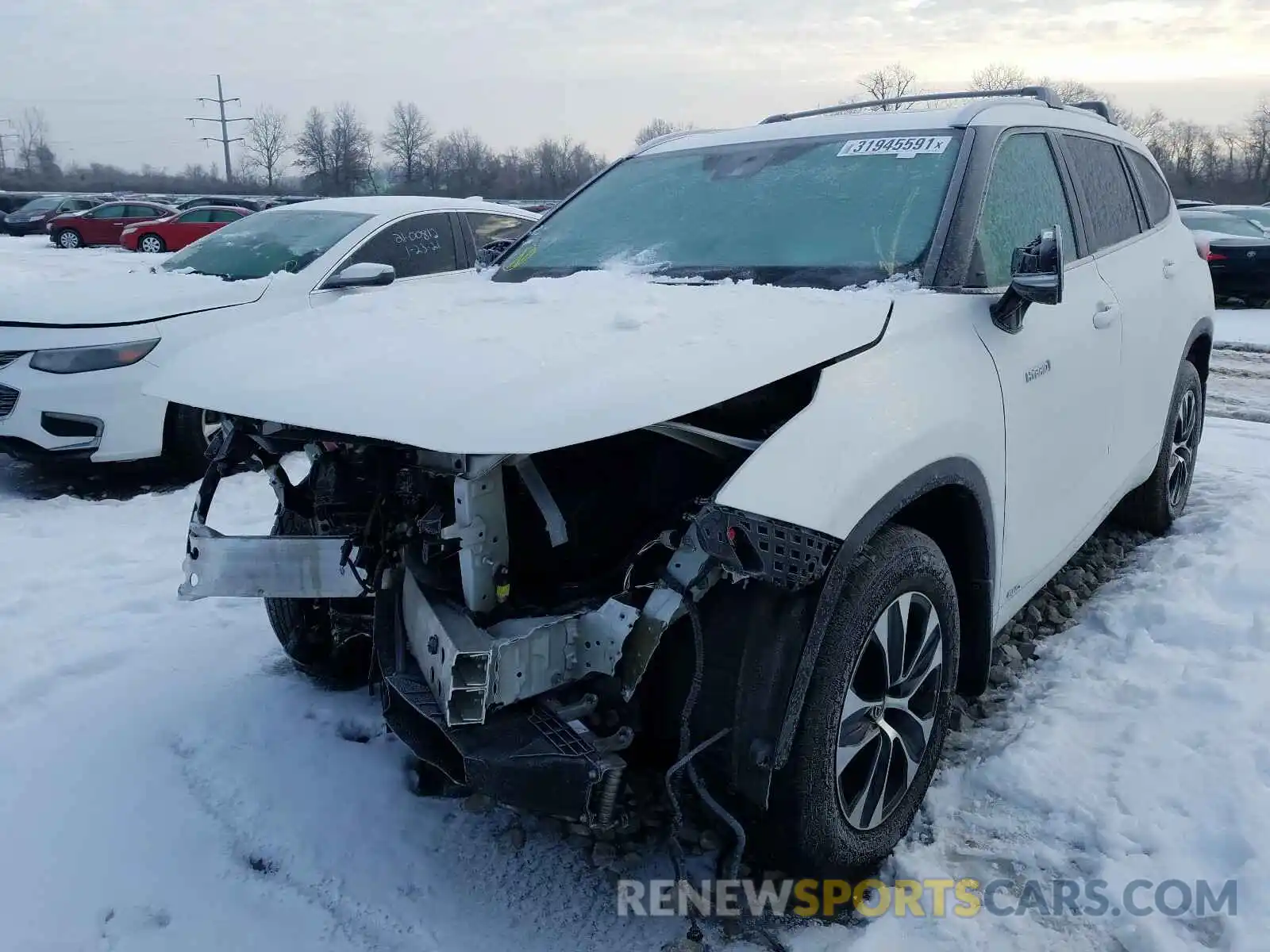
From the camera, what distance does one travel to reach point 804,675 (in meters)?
2.03

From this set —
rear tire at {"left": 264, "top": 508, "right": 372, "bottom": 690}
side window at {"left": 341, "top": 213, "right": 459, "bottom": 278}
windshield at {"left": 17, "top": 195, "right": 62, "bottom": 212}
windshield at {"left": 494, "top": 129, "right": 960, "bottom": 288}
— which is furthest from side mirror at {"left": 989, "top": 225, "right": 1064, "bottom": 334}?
windshield at {"left": 17, "top": 195, "right": 62, "bottom": 212}

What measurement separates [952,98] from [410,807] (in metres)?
3.08

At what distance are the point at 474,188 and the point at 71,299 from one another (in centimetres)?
6396

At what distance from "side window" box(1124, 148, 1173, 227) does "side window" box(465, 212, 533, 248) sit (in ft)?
12.5

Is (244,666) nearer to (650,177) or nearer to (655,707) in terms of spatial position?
(655,707)

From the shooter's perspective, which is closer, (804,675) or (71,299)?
(804,675)

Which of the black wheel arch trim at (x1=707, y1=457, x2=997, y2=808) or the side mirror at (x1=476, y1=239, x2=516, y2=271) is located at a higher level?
the side mirror at (x1=476, y1=239, x2=516, y2=271)

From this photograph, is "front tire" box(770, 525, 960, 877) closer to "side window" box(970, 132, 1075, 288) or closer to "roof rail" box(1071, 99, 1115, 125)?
"side window" box(970, 132, 1075, 288)

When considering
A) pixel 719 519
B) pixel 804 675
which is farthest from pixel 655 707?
pixel 719 519

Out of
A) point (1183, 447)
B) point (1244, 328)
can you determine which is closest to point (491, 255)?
point (1183, 447)

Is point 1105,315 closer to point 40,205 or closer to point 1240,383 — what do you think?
point 1240,383

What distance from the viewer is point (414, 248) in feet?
20.8

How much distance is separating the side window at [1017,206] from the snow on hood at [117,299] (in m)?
4.33

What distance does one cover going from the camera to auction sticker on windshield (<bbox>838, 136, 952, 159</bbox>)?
304cm
